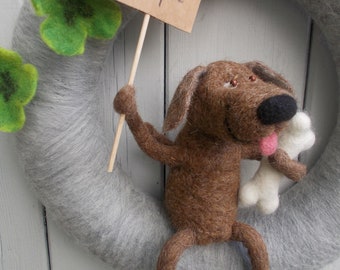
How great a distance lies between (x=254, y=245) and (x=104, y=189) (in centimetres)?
21

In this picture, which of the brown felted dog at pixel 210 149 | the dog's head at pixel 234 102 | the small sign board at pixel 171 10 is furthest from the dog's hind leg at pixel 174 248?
the small sign board at pixel 171 10

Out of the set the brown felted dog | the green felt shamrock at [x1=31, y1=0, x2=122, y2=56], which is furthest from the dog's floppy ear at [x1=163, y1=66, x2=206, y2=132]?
the green felt shamrock at [x1=31, y1=0, x2=122, y2=56]

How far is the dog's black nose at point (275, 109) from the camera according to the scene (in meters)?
0.36

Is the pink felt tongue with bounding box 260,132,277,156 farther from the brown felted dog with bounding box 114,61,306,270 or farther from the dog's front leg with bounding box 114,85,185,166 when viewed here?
the dog's front leg with bounding box 114,85,185,166

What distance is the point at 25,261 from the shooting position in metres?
0.67

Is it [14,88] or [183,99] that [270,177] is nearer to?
[183,99]

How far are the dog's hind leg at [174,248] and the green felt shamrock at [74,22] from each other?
0.26 meters

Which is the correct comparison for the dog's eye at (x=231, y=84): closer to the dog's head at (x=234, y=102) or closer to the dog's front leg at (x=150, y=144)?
the dog's head at (x=234, y=102)

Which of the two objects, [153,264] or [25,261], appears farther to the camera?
[25,261]

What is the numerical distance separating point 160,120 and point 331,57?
0.90ft

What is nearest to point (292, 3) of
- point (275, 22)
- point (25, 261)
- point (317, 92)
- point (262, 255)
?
point (275, 22)

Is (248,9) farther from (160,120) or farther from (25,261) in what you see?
(25,261)

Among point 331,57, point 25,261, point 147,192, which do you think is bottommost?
point 25,261

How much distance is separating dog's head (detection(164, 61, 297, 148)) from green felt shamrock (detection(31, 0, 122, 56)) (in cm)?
11
